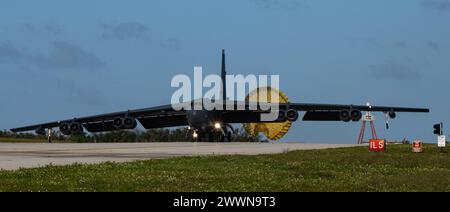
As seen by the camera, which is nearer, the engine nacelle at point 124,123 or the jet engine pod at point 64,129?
the engine nacelle at point 124,123

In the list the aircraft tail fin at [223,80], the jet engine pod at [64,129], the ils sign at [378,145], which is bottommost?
the ils sign at [378,145]

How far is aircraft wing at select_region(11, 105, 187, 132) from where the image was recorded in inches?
2483

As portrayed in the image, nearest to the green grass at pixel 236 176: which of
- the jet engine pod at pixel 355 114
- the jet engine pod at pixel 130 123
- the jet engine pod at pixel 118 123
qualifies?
the jet engine pod at pixel 130 123

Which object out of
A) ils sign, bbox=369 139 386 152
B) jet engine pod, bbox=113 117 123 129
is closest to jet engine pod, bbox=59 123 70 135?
jet engine pod, bbox=113 117 123 129

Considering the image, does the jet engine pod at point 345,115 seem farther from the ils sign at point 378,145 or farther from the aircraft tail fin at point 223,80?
the ils sign at point 378,145

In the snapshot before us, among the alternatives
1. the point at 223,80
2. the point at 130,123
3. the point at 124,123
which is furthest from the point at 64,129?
the point at 223,80

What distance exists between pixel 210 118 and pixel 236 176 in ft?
131

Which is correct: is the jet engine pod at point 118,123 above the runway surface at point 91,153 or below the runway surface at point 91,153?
above

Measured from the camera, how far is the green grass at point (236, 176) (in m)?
15.4

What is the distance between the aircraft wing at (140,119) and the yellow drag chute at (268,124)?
8.16m

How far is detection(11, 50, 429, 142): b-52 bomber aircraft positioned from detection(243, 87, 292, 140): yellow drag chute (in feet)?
0.14

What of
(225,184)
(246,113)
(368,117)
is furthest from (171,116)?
(225,184)

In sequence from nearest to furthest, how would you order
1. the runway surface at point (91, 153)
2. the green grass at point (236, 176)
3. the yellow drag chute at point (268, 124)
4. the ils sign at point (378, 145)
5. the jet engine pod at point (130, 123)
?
the green grass at point (236, 176), the runway surface at point (91, 153), the ils sign at point (378, 145), the jet engine pod at point (130, 123), the yellow drag chute at point (268, 124)
